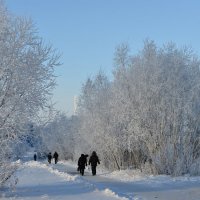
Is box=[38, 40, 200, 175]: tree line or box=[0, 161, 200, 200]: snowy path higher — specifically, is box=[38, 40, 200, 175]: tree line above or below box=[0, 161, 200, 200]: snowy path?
above

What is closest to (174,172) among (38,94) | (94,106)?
(38,94)

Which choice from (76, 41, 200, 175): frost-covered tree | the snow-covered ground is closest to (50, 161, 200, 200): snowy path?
the snow-covered ground

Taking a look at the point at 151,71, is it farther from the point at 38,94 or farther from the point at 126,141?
the point at 38,94

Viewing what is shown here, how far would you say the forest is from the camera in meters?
16.4

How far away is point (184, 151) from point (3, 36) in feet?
47.6

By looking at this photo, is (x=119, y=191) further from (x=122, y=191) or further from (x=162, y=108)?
(x=162, y=108)

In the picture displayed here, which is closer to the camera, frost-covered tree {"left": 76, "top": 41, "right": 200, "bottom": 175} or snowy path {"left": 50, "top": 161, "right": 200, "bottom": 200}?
snowy path {"left": 50, "top": 161, "right": 200, "bottom": 200}

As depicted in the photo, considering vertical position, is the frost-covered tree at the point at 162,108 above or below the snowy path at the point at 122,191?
above

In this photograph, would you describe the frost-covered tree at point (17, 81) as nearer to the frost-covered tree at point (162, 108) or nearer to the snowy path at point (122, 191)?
the snowy path at point (122, 191)

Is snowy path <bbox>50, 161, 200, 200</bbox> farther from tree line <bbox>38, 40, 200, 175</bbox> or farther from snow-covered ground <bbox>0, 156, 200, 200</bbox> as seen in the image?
tree line <bbox>38, 40, 200, 175</bbox>

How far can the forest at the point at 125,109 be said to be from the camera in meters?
16.4

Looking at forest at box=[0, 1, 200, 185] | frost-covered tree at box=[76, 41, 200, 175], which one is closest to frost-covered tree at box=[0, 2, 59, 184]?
forest at box=[0, 1, 200, 185]

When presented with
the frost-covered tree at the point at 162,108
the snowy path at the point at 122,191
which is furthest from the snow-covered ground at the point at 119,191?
the frost-covered tree at the point at 162,108

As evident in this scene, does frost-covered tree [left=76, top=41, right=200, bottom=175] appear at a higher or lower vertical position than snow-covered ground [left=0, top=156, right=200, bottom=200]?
higher
